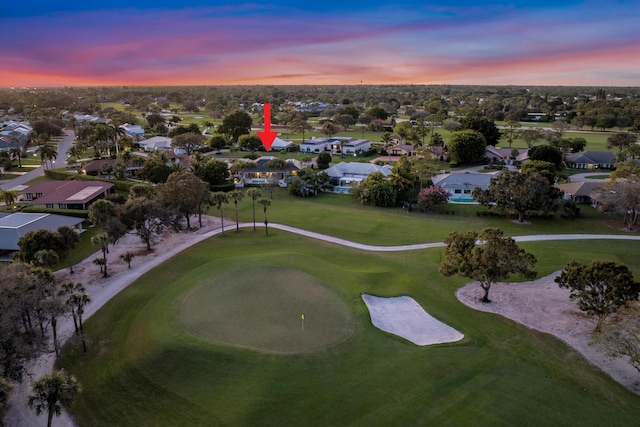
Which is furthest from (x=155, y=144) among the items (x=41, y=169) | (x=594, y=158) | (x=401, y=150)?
(x=594, y=158)

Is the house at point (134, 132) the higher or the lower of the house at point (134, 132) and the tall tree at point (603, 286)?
the higher

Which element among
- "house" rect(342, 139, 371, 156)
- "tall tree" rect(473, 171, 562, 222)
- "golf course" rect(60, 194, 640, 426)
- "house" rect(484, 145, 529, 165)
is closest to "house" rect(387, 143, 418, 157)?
"house" rect(342, 139, 371, 156)

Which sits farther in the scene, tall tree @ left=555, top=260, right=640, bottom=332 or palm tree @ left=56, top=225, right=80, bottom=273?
palm tree @ left=56, top=225, right=80, bottom=273

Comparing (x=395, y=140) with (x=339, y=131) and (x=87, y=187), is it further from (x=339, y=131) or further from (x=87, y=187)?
(x=87, y=187)

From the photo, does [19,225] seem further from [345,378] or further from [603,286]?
[603,286]

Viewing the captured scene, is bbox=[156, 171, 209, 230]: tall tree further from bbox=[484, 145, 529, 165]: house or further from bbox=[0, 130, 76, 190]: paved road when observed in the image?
bbox=[484, 145, 529, 165]: house

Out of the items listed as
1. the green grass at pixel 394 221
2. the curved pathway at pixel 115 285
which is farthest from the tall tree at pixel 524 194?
the curved pathway at pixel 115 285

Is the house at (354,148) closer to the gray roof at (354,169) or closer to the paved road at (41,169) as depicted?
the gray roof at (354,169)
